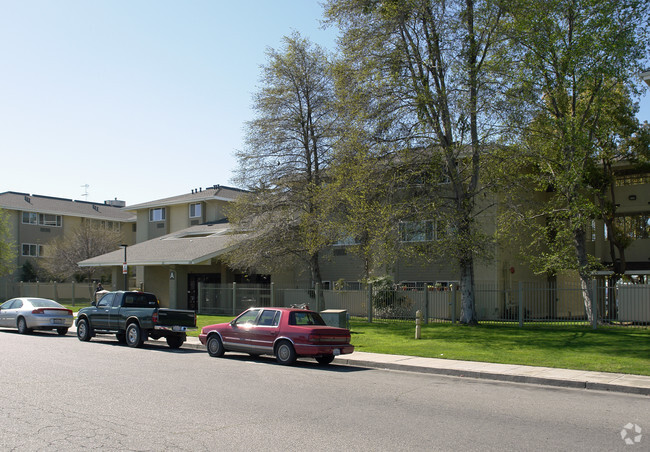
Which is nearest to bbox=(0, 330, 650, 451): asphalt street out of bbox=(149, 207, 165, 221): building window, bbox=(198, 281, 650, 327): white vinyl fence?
bbox=(198, 281, 650, 327): white vinyl fence

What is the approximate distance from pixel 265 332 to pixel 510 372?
233 inches

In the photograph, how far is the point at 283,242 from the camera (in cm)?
Result: 3023

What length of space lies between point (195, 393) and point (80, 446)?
140 inches

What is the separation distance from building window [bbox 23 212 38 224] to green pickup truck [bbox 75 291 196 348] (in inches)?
1502

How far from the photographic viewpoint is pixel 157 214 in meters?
47.5

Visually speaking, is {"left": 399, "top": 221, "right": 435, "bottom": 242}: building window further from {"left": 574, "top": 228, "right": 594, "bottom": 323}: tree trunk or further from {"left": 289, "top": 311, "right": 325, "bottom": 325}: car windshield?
{"left": 289, "top": 311, "right": 325, "bottom": 325}: car windshield

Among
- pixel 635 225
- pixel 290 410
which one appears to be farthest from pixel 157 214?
pixel 290 410

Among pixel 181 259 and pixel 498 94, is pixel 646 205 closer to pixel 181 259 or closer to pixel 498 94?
pixel 498 94

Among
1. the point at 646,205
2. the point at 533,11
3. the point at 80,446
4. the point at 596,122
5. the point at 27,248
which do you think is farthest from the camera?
the point at 27,248

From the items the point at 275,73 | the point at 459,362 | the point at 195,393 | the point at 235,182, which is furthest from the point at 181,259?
the point at 195,393

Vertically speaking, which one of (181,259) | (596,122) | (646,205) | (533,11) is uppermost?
(533,11)

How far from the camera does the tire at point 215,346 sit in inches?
643

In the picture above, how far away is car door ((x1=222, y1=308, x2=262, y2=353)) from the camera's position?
15.7 m

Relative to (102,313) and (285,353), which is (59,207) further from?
(285,353)
